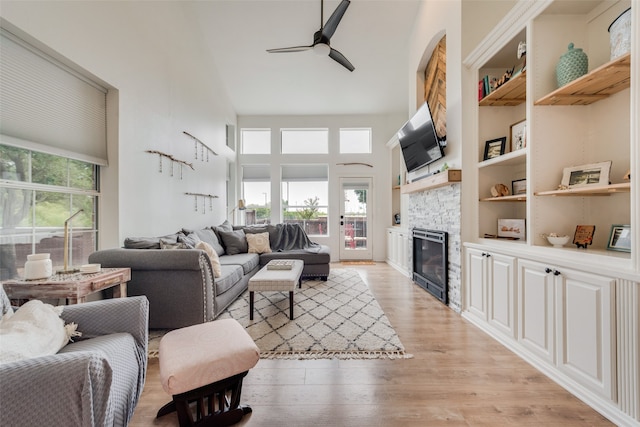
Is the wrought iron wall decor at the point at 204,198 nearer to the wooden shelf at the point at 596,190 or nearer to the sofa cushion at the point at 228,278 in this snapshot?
the sofa cushion at the point at 228,278

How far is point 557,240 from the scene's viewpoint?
6.75ft

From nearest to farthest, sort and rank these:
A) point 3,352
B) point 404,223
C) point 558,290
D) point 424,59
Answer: point 3,352 < point 558,290 < point 424,59 < point 404,223

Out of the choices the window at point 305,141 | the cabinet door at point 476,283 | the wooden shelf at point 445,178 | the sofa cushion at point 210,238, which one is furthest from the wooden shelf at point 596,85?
the window at point 305,141

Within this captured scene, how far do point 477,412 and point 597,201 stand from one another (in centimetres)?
185

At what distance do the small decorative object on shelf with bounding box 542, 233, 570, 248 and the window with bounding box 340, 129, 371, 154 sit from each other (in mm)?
4921

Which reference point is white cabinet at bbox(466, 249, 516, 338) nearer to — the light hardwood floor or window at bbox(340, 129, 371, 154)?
the light hardwood floor

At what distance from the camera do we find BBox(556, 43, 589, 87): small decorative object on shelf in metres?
1.94

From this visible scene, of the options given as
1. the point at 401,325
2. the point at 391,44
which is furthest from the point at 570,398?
the point at 391,44

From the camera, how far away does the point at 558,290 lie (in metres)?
1.79

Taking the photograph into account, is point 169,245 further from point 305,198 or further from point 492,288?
point 305,198

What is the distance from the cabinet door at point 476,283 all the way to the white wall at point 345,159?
3636 millimetres

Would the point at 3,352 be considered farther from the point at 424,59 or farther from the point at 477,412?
the point at 424,59

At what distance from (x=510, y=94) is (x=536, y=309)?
206 cm

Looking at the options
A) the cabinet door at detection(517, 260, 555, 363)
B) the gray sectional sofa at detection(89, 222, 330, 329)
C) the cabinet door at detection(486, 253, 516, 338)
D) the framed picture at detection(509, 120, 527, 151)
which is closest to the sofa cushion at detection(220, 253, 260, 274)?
the gray sectional sofa at detection(89, 222, 330, 329)
